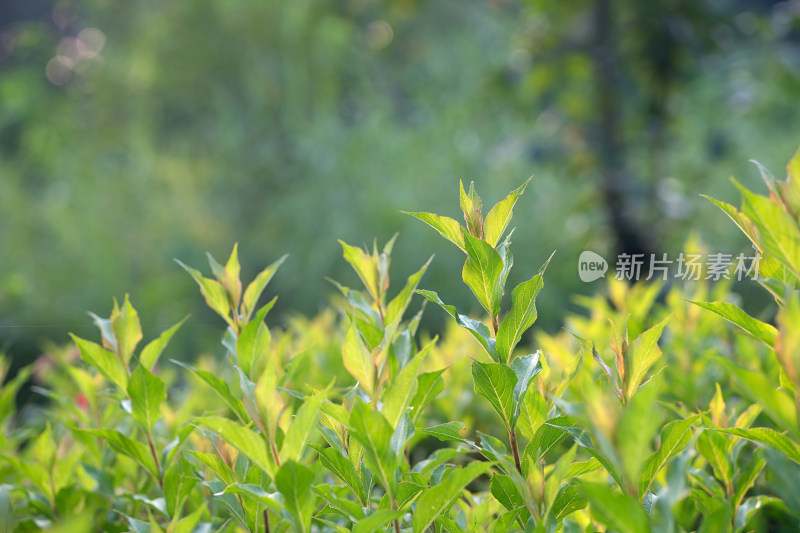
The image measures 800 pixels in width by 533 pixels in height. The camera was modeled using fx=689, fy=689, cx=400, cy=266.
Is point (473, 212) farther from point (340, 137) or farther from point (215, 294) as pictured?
point (340, 137)

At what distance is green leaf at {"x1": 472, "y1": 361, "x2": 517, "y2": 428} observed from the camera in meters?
0.68

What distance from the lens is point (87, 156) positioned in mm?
5938

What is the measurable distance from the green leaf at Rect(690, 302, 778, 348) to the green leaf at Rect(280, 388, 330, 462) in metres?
0.37

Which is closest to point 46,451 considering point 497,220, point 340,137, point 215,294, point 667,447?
point 215,294

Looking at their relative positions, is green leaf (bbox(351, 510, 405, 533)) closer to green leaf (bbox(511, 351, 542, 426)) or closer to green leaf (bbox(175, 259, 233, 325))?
green leaf (bbox(511, 351, 542, 426))

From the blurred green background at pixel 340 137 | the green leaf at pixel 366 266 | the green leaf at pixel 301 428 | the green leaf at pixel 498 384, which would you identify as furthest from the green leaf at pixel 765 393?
the blurred green background at pixel 340 137

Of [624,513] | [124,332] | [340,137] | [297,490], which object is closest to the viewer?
[624,513]

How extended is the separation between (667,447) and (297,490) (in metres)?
0.34

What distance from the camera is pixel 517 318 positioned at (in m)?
0.72

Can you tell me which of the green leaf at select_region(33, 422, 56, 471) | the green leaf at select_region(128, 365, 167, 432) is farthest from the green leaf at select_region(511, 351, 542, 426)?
the green leaf at select_region(33, 422, 56, 471)

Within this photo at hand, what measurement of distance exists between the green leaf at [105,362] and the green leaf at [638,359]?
25.3 inches

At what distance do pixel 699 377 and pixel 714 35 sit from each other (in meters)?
2.66

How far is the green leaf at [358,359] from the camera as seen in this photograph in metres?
0.72

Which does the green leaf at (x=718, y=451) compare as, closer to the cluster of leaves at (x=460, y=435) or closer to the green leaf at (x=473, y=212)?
the cluster of leaves at (x=460, y=435)
